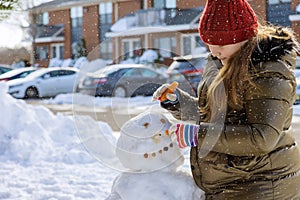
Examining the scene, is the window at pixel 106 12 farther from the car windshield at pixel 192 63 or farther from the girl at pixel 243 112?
the girl at pixel 243 112

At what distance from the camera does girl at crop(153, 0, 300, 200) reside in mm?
1608

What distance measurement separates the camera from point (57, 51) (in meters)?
30.0

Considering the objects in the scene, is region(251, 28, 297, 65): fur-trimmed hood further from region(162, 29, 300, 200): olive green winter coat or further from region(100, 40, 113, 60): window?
region(100, 40, 113, 60): window

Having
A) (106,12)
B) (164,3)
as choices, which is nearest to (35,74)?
(164,3)

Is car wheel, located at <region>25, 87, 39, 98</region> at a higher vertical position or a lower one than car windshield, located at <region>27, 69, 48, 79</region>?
lower

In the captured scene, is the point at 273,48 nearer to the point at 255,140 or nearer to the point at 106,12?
the point at 255,140

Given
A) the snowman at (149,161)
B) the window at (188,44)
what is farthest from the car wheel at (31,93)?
the snowman at (149,161)

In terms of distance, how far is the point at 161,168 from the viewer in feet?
6.45

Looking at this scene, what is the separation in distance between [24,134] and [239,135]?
4571mm

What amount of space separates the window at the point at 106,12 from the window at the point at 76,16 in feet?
5.23

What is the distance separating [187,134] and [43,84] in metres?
16.2

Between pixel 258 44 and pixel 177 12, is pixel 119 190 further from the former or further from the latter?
pixel 177 12

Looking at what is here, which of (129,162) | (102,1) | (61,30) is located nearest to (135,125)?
(129,162)

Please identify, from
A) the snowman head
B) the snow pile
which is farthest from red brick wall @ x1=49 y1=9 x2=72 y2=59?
the snowman head
